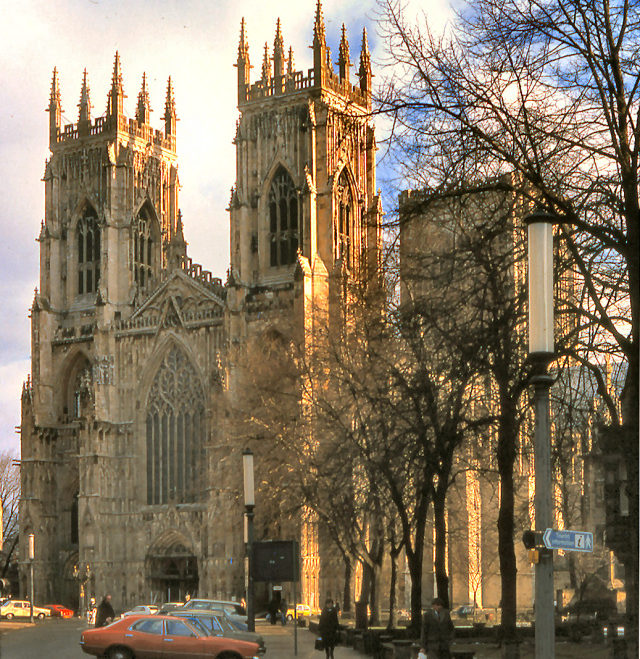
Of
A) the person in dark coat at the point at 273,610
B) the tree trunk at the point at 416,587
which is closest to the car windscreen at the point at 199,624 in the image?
the tree trunk at the point at 416,587

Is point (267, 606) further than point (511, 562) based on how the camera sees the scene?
Yes

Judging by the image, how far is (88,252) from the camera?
83.4 metres

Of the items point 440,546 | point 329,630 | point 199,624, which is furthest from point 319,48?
point 199,624

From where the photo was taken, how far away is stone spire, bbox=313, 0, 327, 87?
73562 mm

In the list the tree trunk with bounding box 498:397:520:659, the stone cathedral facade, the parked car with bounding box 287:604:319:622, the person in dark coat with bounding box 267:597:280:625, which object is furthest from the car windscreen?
the stone cathedral facade

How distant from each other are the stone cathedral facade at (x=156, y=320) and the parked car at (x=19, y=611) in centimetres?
343

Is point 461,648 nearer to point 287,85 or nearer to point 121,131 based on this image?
point 287,85

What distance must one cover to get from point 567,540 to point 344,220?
63059 millimetres

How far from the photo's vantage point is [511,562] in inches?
913

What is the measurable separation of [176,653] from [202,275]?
50.4m

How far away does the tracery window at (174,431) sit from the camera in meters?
75.4

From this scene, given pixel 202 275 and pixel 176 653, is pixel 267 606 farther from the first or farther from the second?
pixel 176 653

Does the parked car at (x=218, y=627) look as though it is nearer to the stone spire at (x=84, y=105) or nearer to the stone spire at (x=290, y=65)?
the stone spire at (x=290, y=65)

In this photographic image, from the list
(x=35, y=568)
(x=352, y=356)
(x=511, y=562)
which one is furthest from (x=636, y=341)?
(x=35, y=568)
